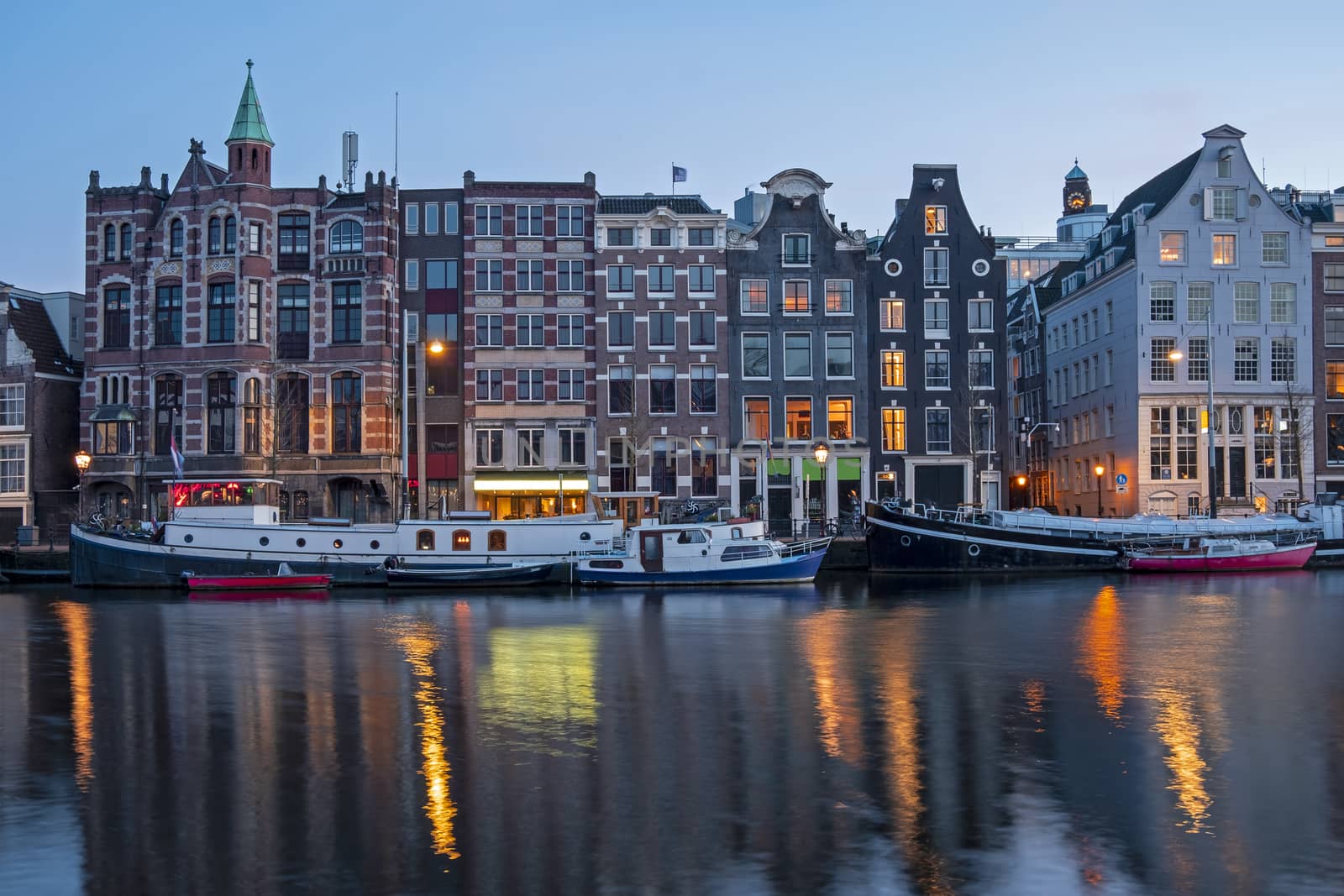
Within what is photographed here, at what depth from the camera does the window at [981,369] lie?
74.9 meters

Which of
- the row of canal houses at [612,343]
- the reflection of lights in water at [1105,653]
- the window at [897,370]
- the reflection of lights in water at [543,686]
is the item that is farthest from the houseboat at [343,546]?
the window at [897,370]

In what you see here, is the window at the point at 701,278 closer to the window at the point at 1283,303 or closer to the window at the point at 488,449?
the window at the point at 488,449

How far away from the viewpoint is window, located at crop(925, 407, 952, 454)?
245 ft

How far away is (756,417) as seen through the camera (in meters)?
74.2

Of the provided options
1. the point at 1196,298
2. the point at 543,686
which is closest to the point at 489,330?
the point at 1196,298

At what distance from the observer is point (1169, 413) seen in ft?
252

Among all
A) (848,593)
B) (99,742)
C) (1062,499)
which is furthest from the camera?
(1062,499)

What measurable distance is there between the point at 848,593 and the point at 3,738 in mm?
33644

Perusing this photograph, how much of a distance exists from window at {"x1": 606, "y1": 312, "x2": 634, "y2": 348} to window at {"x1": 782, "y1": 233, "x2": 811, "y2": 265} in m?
9.13

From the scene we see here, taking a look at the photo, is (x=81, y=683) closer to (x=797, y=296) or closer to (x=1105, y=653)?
(x=1105, y=653)

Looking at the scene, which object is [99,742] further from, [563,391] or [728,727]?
[563,391]

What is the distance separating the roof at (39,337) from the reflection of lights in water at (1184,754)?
69535 mm

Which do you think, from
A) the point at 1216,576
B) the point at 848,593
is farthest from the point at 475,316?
the point at 1216,576

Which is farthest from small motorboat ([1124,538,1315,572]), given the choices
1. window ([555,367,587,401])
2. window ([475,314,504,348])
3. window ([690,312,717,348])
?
window ([475,314,504,348])
